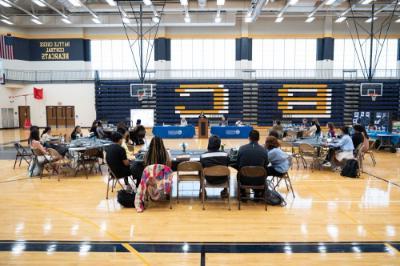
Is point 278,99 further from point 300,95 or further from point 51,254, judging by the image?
point 51,254

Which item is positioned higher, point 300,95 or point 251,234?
point 300,95

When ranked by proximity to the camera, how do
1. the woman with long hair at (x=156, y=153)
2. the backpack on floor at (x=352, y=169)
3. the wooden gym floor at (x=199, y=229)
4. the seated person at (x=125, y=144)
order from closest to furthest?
the wooden gym floor at (x=199, y=229)
the woman with long hair at (x=156, y=153)
the seated person at (x=125, y=144)
the backpack on floor at (x=352, y=169)

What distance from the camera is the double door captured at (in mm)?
21891

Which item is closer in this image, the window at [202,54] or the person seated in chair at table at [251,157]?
the person seated in chair at table at [251,157]

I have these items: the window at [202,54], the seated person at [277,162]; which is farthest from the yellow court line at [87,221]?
the window at [202,54]

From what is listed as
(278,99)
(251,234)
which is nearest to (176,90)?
(278,99)

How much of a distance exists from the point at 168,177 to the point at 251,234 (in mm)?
1741

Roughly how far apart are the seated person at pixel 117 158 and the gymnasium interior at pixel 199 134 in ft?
0.10

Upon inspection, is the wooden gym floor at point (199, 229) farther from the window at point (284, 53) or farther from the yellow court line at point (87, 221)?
the window at point (284, 53)

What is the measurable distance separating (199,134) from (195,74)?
6275 millimetres

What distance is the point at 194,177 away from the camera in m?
5.77

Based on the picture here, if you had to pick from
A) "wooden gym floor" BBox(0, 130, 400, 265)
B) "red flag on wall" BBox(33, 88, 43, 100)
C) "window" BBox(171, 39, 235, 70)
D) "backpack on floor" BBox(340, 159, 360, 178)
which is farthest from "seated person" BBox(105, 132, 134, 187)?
"red flag on wall" BBox(33, 88, 43, 100)

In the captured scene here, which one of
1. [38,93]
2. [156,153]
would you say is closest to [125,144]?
[156,153]

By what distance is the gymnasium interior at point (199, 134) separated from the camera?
4293mm
